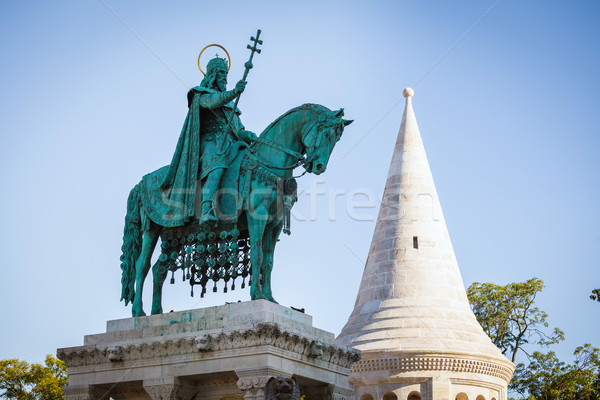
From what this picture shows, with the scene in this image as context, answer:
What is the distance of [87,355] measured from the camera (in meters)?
15.2

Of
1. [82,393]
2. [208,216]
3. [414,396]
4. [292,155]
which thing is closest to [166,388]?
[82,393]

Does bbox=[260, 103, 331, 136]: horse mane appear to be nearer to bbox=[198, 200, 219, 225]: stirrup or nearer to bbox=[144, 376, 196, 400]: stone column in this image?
bbox=[198, 200, 219, 225]: stirrup

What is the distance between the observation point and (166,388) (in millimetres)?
14281

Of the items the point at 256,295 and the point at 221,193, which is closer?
the point at 256,295

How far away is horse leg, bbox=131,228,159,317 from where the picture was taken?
51.3ft

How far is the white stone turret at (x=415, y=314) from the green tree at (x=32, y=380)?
7.49m

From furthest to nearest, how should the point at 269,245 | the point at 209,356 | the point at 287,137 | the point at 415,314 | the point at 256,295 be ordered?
the point at 415,314 → the point at 287,137 → the point at 269,245 → the point at 256,295 → the point at 209,356

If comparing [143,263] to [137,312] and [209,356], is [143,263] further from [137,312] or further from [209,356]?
[209,356]

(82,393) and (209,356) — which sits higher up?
(209,356)

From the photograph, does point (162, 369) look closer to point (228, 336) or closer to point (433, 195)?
point (228, 336)

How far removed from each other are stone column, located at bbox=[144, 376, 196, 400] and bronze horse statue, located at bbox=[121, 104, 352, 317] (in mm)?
1362

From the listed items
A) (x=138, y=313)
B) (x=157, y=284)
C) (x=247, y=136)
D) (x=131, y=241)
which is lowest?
(x=138, y=313)

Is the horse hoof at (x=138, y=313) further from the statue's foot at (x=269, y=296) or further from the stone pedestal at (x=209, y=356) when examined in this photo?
the statue's foot at (x=269, y=296)

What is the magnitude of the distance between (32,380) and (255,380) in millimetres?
15441
